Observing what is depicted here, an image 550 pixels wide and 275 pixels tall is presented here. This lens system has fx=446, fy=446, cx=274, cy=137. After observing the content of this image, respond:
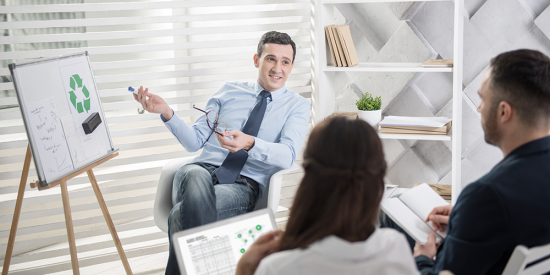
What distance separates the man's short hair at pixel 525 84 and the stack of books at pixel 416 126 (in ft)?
4.27

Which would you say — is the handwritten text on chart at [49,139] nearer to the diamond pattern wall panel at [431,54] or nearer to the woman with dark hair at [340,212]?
the woman with dark hair at [340,212]

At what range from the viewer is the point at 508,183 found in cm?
113

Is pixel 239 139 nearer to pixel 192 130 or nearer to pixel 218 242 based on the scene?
pixel 192 130

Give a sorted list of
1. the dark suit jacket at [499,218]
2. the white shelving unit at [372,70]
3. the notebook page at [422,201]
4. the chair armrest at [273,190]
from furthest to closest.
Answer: the white shelving unit at [372,70], the chair armrest at [273,190], the notebook page at [422,201], the dark suit jacket at [499,218]

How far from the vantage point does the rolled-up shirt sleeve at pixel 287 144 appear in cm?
219

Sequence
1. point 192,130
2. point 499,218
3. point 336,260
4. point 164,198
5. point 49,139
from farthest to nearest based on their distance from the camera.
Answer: point 192,130, point 164,198, point 49,139, point 499,218, point 336,260

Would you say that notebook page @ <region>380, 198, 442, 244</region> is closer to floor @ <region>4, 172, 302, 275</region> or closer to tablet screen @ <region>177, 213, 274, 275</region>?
tablet screen @ <region>177, 213, 274, 275</region>

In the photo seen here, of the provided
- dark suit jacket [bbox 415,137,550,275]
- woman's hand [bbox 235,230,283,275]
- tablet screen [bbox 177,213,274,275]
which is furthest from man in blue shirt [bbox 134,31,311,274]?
dark suit jacket [bbox 415,137,550,275]

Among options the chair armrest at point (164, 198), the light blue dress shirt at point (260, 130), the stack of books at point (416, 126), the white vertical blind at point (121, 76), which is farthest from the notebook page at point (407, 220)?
the white vertical blind at point (121, 76)

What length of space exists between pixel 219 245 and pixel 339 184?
58cm

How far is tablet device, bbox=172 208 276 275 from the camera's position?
126 centimetres

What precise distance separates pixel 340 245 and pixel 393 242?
0.42 feet

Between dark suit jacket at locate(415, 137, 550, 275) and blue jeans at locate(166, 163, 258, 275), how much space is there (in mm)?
1097

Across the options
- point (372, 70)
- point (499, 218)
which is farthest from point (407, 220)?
point (372, 70)
